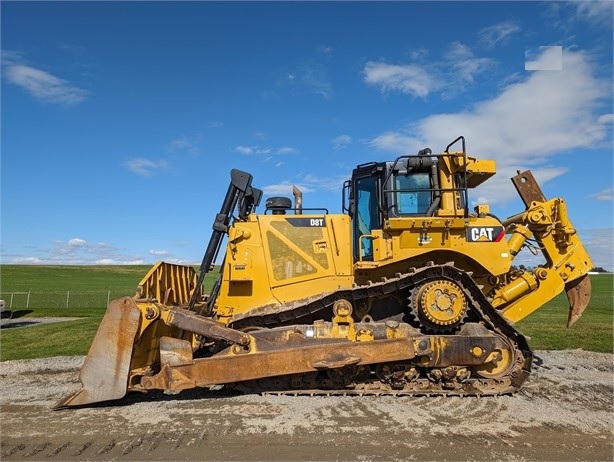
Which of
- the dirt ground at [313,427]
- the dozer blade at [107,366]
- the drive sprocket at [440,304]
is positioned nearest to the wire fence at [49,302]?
the dirt ground at [313,427]

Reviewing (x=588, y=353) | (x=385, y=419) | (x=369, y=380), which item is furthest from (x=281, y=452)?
(x=588, y=353)

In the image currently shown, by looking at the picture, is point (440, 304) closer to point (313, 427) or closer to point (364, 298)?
point (364, 298)

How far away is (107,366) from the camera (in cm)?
600

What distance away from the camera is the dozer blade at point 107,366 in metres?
5.98

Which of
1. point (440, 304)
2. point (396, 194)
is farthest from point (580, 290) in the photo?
point (396, 194)

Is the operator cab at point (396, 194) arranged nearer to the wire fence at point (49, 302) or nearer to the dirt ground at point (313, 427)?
the dirt ground at point (313, 427)

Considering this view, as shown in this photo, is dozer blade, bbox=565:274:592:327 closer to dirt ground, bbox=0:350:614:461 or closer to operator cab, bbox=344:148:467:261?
dirt ground, bbox=0:350:614:461

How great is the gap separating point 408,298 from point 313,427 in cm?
252

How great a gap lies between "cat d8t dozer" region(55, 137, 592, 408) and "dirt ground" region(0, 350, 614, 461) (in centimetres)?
34

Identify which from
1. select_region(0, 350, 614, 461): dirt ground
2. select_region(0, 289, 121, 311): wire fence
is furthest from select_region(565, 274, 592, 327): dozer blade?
select_region(0, 289, 121, 311): wire fence

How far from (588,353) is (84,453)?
1052cm

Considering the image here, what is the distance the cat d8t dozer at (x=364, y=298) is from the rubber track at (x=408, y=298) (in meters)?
0.02

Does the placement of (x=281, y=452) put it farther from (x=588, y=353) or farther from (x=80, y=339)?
(x=80, y=339)

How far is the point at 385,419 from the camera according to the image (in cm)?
555
